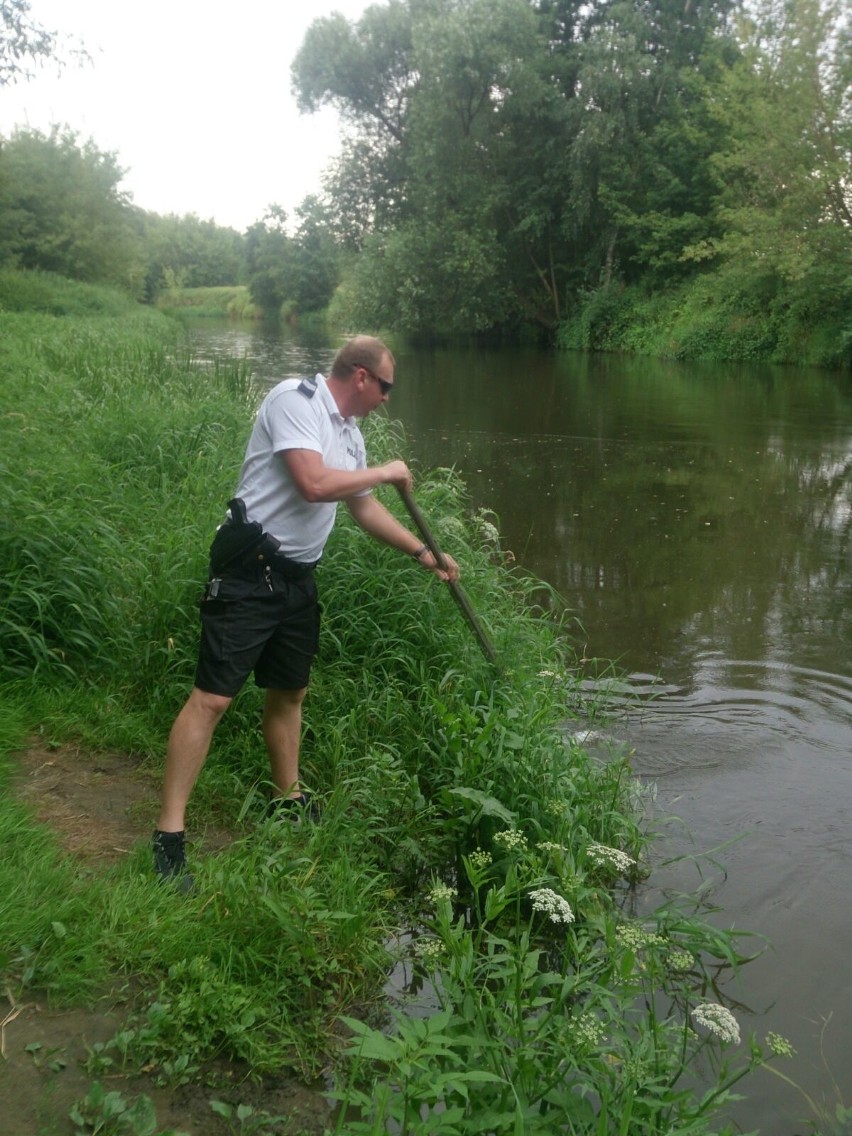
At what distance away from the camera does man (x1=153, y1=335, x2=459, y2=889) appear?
327cm

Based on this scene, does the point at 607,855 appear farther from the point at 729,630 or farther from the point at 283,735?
the point at 729,630

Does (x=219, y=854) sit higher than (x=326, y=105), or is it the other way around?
(x=326, y=105)

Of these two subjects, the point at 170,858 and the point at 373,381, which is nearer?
the point at 170,858

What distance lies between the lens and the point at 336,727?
4.31 meters

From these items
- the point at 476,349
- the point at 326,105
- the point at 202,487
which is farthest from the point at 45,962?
the point at 326,105

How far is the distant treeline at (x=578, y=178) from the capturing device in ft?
84.7

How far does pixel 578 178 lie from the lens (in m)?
33.0

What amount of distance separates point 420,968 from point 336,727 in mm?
1289

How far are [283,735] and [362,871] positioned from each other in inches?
23.4

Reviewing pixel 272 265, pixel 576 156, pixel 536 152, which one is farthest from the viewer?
pixel 272 265

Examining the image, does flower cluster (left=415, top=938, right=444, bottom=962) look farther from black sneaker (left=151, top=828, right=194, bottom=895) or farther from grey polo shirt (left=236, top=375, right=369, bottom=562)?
grey polo shirt (left=236, top=375, right=369, bottom=562)

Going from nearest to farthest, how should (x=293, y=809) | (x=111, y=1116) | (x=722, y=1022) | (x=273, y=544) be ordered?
(x=111, y=1116), (x=722, y=1022), (x=273, y=544), (x=293, y=809)

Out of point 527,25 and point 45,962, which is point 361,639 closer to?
point 45,962

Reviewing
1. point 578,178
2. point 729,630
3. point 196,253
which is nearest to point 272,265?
point 196,253
